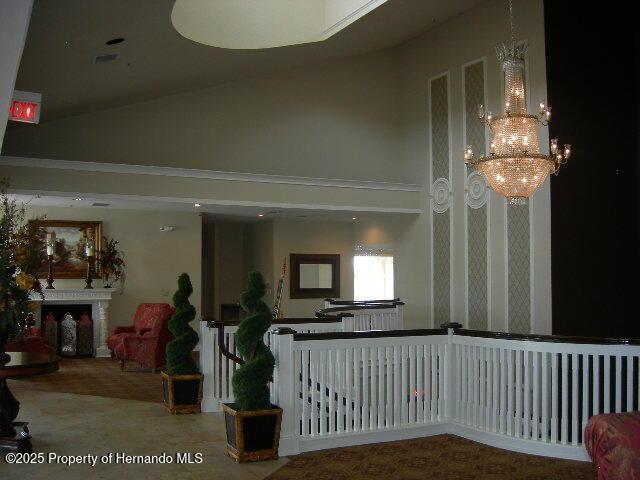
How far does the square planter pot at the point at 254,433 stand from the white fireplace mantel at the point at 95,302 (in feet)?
22.6

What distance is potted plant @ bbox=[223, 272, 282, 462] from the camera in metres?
5.52

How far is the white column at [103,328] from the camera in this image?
1195 cm

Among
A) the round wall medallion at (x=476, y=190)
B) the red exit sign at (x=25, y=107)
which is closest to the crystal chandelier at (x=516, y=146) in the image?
the round wall medallion at (x=476, y=190)

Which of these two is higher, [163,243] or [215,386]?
[163,243]

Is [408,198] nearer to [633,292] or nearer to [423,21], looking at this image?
[423,21]

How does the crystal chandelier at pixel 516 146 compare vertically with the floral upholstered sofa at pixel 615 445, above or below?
above

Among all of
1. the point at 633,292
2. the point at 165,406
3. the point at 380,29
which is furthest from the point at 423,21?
the point at 165,406

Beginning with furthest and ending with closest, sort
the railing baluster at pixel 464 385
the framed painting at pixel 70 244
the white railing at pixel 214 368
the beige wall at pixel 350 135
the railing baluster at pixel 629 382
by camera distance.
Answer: the framed painting at pixel 70 244 < the beige wall at pixel 350 135 < the white railing at pixel 214 368 < the railing baluster at pixel 464 385 < the railing baluster at pixel 629 382

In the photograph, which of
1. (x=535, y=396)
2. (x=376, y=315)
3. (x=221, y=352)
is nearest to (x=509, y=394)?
(x=535, y=396)

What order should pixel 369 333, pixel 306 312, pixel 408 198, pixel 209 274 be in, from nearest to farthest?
pixel 369 333, pixel 408 198, pixel 306 312, pixel 209 274

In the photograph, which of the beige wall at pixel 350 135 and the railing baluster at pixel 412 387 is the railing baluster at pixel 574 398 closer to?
the railing baluster at pixel 412 387

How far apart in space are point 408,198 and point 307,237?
361cm

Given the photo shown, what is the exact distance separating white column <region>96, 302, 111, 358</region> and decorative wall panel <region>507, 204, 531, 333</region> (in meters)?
6.79

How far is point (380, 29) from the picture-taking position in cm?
1034
